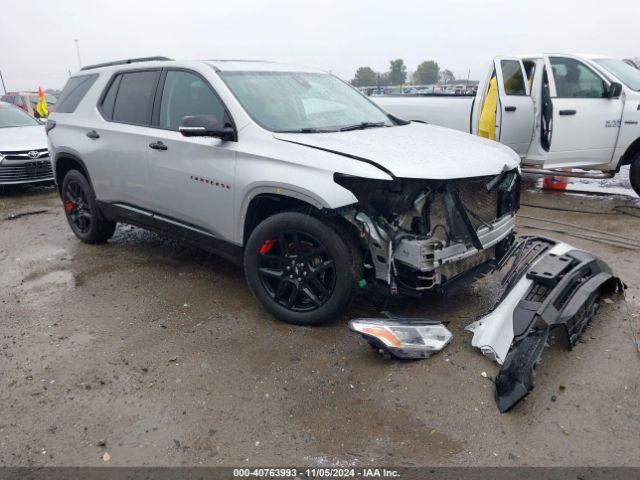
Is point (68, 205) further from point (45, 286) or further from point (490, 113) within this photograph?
point (490, 113)

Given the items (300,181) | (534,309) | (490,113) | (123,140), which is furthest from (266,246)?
(490,113)

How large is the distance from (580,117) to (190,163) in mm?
5449

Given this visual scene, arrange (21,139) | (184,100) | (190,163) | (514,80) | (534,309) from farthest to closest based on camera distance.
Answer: (21,139), (514,80), (184,100), (190,163), (534,309)

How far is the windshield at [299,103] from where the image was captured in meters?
3.74

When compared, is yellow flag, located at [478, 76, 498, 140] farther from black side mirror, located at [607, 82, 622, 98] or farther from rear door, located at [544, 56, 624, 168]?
black side mirror, located at [607, 82, 622, 98]

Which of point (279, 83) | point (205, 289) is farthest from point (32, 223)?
point (279, 83)

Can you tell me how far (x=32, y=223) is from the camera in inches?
267

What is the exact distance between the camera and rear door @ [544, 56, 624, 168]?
6781mm

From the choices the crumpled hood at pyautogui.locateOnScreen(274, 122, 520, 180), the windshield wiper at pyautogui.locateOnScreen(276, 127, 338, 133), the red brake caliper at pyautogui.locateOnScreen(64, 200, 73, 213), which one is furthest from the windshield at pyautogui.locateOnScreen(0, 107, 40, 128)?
the crumpled hood at pyautogui.locateOnScreen(274, 122, 520, 180)

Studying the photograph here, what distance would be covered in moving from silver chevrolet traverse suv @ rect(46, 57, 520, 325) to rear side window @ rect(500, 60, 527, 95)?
3483 mm

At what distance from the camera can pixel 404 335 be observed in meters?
3.14

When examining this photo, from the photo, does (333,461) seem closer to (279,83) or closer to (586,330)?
(586,330)

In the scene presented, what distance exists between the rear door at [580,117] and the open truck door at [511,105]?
0.33 meters

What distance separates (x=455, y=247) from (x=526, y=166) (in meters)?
4.77
